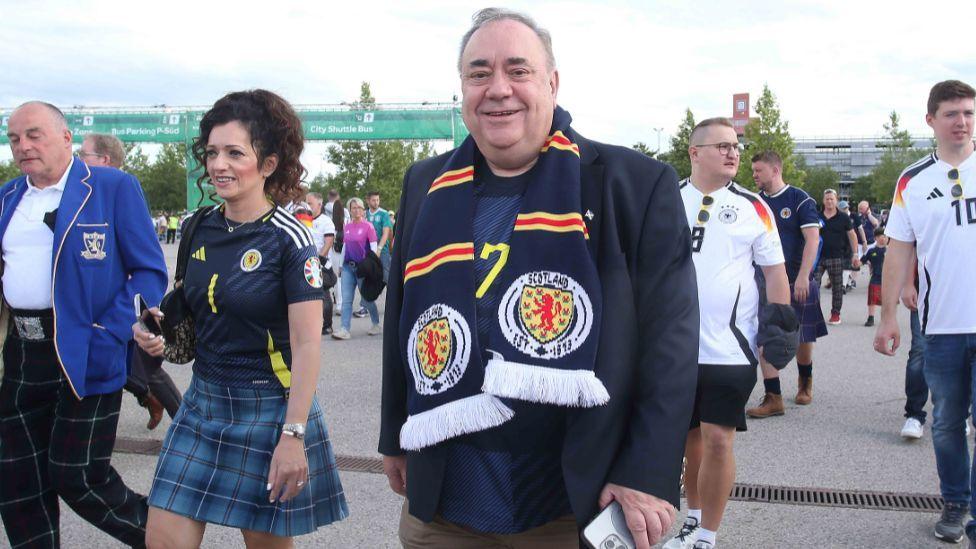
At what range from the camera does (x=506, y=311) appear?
6.82 ft

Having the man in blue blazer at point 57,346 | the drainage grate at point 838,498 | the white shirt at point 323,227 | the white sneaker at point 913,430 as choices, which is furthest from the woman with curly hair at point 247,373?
the white shirt at point 323,227

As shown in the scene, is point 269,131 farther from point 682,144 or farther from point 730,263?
point 682,144

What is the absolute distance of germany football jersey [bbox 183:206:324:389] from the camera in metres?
2.94

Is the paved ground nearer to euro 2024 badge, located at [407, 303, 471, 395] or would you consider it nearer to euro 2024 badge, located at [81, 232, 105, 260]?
euro 2024 badge, located at [81, 232, 105, 260]

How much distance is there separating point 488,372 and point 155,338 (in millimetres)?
1645

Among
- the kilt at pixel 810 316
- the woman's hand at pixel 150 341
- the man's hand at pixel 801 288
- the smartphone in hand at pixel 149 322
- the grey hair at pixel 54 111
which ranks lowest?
the kilt at pixel 810 316

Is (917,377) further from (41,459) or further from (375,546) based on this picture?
(41,459)

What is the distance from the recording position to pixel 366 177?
5028cm

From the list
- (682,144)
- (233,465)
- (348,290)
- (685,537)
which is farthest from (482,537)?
(682,144)

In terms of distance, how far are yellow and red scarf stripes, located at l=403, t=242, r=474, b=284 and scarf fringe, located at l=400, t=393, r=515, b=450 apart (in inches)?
14.1

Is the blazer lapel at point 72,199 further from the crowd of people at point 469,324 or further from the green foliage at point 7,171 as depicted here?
the green foliage at point 7,171

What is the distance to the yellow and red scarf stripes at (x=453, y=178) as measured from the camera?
2287mm

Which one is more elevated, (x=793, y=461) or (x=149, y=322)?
(x=149, y=322)

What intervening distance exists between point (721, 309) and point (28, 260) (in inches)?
125
